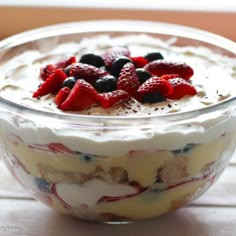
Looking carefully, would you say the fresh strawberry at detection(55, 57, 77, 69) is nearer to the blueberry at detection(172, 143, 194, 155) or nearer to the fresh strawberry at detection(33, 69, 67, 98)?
the fresh strawberry at detection(33, 69, 67, 98)

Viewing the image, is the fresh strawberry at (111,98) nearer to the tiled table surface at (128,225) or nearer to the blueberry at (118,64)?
the blueberry at (118,64)

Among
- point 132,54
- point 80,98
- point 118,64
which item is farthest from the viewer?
point 132,54

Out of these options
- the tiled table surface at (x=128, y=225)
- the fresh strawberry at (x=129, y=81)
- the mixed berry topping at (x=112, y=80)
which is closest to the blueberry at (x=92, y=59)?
the mixed berry topping at (x=112, y=80)

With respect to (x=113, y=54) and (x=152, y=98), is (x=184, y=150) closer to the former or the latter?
(x=152, y=98)

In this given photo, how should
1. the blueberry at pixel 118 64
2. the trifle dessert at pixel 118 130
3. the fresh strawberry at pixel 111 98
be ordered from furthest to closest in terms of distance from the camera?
1. the blueberry at pixel 118 64
2. the fresh strawberry at pixel 111 98
3. the trifle dessert at pixel 118 130

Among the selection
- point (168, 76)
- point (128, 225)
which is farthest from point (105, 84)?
point (128, 225)

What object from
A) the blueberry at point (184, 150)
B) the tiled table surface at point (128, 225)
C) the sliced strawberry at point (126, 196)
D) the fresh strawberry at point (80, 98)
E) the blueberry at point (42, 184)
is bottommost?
the tiled table surface at point (128, 225)
